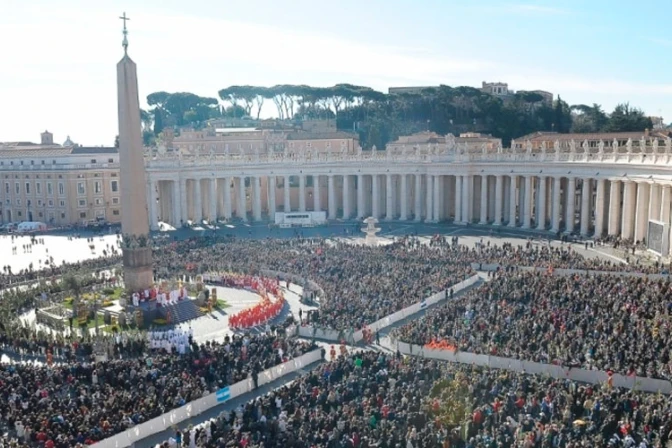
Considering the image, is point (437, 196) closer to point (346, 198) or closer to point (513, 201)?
point (513, 201)

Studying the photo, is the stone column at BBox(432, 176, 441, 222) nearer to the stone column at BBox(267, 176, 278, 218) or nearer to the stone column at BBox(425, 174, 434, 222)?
the stone column at BBox(425, 174, 434, 222)

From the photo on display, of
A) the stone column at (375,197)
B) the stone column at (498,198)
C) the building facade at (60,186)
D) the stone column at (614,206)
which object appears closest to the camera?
the stone column at (614,206)

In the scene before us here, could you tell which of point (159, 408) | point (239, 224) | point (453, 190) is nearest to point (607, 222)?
point (453, 190)

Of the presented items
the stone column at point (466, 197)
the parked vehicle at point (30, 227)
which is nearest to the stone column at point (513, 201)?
the stone column at point (466, 197)

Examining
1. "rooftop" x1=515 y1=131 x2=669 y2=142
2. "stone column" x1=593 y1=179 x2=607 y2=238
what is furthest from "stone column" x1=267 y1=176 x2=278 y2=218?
"stone column" x1=593 y1=179 x2=607 y2=238

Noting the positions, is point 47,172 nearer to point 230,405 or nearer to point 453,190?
point 453,190

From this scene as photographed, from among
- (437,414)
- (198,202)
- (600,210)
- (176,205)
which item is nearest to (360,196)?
(198,202)

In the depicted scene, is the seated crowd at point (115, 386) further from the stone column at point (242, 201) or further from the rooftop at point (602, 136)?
the rooftop at point (602, 136)
